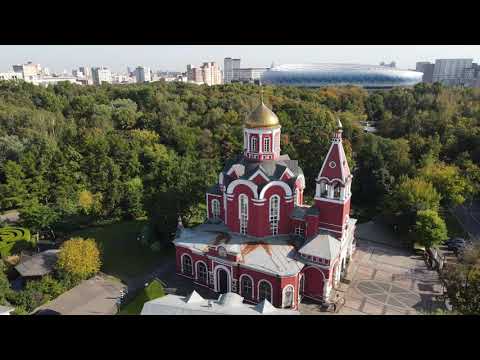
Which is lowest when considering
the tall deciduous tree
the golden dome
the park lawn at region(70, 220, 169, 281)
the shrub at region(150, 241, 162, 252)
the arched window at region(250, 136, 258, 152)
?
the park lawn at region(70, 220, 169, 281)

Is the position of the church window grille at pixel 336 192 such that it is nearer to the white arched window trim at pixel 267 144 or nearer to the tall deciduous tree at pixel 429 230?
the white arched window trim at pixel 267 144

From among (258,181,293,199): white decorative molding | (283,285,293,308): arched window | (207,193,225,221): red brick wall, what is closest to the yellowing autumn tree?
(207,193,225,221): red brick wall

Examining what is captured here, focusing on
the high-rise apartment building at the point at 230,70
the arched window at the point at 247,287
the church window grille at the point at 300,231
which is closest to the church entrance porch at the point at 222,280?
the arched window at the point at 247,287

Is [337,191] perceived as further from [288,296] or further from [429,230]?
[429,230]

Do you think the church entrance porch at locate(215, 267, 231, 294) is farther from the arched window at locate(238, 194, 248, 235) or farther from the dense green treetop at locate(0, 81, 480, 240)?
the dense green treetop at locate(0, 81, 480, 240)

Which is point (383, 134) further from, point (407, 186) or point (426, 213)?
point (426, 213)

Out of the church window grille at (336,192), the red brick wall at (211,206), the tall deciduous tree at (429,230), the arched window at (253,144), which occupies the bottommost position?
the tall deciduous tree at (429,230)
